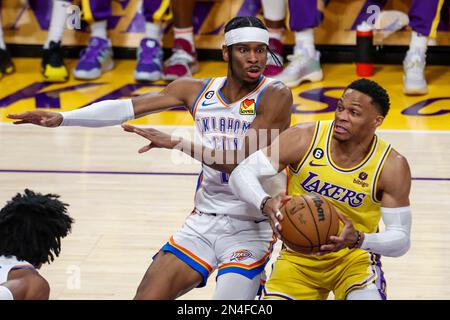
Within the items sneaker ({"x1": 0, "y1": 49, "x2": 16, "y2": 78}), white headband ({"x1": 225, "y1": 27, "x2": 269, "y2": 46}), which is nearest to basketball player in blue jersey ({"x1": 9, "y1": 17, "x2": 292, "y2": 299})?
white headband ({"x1": 225, "y1": 27, "x2": 269, "y2": 46})

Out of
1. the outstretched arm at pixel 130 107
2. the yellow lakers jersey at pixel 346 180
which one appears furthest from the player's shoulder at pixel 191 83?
the yellow lakers jersey at pixel 346 180

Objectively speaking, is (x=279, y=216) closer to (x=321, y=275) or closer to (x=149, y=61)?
(x=321, y=275)

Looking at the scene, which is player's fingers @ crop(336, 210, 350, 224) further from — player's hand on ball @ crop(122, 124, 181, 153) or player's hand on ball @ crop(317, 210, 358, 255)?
player's hand on ball @ crop(122, 124, 181, 153)

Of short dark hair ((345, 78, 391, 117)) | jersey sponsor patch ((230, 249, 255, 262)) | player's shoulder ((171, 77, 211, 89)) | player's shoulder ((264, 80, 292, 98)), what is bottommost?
jersey sponsor patch ((230, 249, 255, 262))

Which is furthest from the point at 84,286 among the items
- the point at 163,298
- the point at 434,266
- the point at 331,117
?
the point at 331,117

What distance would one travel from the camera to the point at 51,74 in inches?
421

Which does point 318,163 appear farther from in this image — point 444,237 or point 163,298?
point 444,237

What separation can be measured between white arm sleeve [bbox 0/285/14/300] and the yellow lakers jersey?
1653mm

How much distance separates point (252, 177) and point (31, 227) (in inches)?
46.7

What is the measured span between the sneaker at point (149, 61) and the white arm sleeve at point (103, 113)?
16.7 feet

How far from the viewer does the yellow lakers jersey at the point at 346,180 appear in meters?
4.89

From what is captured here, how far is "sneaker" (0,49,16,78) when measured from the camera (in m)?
10.9

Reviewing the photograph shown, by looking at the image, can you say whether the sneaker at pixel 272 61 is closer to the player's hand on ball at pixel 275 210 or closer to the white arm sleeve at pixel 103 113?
the white arm sleeve at pixel 103 113
